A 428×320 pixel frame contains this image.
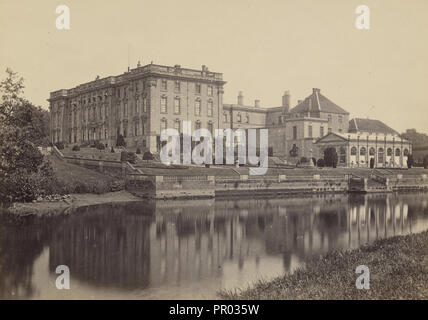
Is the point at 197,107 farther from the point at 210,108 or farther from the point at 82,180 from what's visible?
the point at 82,180

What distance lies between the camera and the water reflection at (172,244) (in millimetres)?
12273

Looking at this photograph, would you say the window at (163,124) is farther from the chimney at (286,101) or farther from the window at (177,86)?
the chimney at (286,101)

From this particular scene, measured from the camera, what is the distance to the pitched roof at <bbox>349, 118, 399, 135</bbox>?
70188 mm

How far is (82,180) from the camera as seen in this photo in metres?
34.5

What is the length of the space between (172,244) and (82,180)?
724 inches

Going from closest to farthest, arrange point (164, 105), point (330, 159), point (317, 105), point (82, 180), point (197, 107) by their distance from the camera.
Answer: point (82, 180) → point (164, 105) → point (330, 159) → point (197, 107) → point (317, 105)

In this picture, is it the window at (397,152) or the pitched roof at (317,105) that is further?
the pitched roof at (317,105)

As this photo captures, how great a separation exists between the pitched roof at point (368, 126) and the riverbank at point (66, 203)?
45.3m

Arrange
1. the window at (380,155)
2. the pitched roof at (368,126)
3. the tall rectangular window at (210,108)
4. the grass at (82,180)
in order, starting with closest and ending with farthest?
1. the grass at (82,180)
2. the tall rectangular window at (210,108)
3. the window at (380,155)
4. the pitched roof at (368,126)

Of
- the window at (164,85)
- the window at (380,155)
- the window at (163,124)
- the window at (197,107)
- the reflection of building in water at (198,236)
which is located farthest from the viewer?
the window at (380,155)

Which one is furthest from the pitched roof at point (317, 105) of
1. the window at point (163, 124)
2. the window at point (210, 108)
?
the window at point (163, 124)

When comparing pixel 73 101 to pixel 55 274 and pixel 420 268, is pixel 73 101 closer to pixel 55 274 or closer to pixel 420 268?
pixel 55 274

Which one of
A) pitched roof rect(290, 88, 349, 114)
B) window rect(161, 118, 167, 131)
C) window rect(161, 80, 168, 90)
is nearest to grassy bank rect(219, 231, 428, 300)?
window rect(161, 118, 167, 131)

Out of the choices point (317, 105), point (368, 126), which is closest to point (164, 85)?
point (317, 105)
